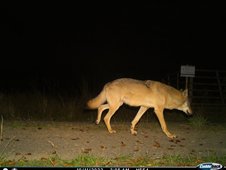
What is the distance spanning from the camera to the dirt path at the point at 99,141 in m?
8.20

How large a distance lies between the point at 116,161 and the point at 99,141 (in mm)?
2029

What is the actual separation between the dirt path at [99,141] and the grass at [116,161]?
0.35 metres

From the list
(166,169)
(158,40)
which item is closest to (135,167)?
(166,169)

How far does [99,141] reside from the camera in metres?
9.43

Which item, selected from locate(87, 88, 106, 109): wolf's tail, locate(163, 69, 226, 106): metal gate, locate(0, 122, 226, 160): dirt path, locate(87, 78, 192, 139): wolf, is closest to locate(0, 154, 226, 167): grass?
locate(0, 122, 226, 160): dirt path

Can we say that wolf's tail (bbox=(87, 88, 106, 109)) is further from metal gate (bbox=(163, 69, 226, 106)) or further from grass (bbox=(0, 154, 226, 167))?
metal gate (bbox=(163, 69, 226, 106))

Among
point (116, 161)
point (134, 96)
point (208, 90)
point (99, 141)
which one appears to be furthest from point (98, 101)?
point (208, 90)

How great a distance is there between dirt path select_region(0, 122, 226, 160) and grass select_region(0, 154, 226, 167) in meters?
0.35

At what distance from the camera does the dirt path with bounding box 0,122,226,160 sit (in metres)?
8.20

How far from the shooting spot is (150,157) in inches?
310

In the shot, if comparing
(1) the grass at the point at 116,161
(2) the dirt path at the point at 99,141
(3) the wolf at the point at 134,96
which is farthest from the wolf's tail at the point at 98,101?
(1) the grass at the point at 116,161

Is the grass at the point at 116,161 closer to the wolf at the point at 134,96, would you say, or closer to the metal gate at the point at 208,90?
the wolf at the point at 134,96

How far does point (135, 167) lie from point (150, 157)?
1.12 m

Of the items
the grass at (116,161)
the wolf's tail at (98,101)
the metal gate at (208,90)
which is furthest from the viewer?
the metal gate at (208,90)
